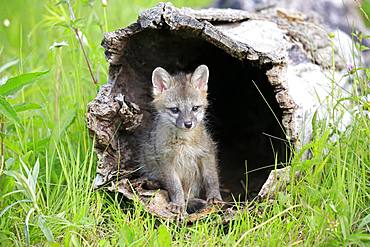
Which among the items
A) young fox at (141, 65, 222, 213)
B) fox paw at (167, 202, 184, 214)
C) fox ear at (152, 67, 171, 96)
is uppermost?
fox ear at (152, 67, 171, 96)

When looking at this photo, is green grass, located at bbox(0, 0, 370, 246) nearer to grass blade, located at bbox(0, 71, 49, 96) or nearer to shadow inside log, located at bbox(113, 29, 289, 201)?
grass blade, located at bbox(0, 71, 49, 96)

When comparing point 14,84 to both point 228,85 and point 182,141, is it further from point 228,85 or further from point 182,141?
point 228,85

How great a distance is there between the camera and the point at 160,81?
→ 525 centimetres

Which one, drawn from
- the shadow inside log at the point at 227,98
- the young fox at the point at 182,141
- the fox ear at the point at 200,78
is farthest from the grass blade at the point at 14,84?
the fox ear at the point at 200,78

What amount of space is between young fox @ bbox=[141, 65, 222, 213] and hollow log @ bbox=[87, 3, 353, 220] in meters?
0.14

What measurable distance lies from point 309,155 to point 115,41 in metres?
1.60

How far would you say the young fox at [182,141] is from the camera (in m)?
Answer: 5.09

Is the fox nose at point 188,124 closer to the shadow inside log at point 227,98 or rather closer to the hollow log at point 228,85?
the hollow log at point 228,85

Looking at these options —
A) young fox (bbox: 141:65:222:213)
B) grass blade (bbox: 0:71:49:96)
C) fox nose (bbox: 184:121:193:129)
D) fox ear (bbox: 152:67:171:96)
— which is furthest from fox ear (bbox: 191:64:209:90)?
grass blade (bbox: 0:71:49:96)

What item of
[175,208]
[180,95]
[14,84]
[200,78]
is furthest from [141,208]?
[200,78]

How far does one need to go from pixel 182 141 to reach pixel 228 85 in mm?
1118

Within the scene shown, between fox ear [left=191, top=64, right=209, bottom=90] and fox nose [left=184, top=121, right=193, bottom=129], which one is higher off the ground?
fox ear [left=191, top=64, right=209, bottom=90]

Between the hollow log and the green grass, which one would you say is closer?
the green grass

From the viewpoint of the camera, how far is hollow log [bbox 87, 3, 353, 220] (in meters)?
4.56
